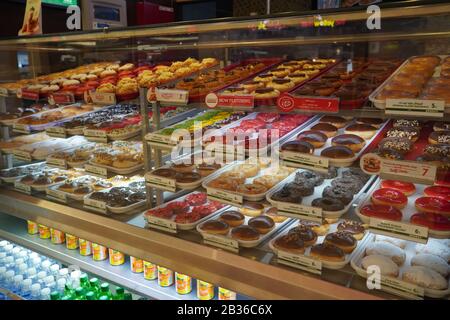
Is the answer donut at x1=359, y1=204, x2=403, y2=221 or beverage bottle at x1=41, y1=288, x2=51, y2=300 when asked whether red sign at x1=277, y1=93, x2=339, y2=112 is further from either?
beverage bottle at x1=41, y1=288, x2=51, y2=300

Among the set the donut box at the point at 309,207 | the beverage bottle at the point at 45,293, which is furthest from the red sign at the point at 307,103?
the beverage bottle at the point at 45,293

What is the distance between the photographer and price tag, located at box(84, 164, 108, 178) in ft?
8.50

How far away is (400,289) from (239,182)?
0.96 m

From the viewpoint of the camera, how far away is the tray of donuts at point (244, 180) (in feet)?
6.79

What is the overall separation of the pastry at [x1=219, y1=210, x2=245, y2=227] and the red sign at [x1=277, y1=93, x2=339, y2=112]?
71 centimetres

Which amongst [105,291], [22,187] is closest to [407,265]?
[105,291]

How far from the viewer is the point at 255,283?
1.83 m

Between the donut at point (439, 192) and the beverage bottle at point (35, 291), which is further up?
the donut at point (439, 192)

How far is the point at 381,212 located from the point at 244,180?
79cm

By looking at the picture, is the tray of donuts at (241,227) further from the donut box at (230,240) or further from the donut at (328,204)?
the donut at (328,204)

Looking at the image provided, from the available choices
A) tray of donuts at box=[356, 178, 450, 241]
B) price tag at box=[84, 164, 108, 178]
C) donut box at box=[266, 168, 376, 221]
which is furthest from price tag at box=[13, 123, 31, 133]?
tray of donuts at box=[356, 178, 450, 241]

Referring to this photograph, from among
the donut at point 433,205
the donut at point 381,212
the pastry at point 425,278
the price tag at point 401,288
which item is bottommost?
the price tag at point 401,288

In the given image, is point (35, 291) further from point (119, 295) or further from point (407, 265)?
point (407, 265)

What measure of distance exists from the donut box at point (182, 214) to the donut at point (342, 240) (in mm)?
696
